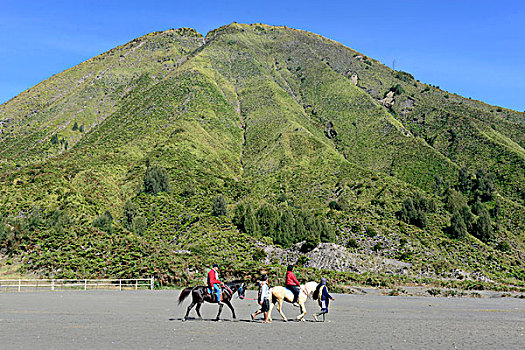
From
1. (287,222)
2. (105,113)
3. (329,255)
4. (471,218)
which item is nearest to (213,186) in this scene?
(287,222)

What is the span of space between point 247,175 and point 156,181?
25198mm

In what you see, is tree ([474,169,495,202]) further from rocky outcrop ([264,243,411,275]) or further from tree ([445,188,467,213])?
rocky outcrop ([264,243,411,275])

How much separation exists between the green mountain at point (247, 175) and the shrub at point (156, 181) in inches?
10.8

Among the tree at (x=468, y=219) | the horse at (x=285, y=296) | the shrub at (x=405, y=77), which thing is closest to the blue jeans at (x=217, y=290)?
the horse at (x=285, y=296)

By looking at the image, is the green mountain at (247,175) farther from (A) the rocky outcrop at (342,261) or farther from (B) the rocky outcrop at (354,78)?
(B) the rocky outcrop at (354,78)

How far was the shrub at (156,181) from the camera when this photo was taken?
7788 centimetres

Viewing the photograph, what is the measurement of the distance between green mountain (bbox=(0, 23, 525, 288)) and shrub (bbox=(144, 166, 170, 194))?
0.27 metres

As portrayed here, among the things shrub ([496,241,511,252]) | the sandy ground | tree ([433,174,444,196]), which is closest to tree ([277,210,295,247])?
shrub ([496,241,511,252])

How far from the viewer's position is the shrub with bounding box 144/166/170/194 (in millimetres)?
77875

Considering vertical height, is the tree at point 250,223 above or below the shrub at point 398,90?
below

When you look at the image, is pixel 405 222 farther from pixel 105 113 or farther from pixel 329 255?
pixel 105 113

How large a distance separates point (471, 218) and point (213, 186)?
50.3 m

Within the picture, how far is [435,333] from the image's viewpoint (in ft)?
47.1

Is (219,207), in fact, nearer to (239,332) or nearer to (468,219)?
(468,219)
